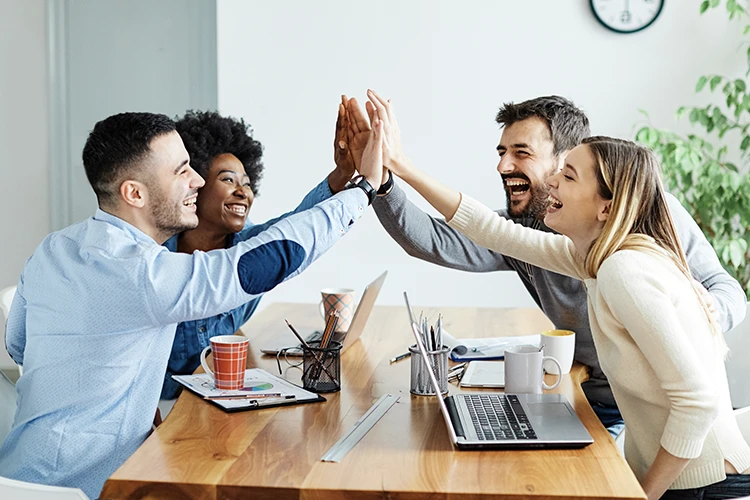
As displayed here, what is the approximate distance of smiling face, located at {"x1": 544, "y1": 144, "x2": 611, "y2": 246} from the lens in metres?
1.71

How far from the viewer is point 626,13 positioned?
3.84m

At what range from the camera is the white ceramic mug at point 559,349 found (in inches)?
75.1

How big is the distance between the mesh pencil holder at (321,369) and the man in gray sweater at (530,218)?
62 centimetres

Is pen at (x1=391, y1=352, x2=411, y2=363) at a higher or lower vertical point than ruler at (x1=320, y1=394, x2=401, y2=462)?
higher

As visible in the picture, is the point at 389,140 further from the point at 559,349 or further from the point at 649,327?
the point at 649,327

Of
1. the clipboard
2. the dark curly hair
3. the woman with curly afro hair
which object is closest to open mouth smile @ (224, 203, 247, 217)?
the woman with curly afro hair

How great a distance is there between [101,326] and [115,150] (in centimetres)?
42

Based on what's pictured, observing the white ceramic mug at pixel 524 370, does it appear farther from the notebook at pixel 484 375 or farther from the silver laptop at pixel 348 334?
the silver laptop at pixel 348 334

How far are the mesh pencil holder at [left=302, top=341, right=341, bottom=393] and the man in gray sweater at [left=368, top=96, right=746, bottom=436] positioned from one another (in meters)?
0.62

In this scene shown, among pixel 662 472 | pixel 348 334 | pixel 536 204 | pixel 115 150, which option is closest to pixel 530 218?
pixel 536 204

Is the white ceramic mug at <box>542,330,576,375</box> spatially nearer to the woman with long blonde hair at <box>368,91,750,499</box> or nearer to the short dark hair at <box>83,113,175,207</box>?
the woman with long blonde hair at <box>368,91,750,499</box>

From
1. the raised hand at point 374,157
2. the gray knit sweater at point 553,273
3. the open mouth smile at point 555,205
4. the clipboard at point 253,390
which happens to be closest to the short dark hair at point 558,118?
the gray knit sweater at point 553,273

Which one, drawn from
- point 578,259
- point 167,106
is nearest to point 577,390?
point 578,259

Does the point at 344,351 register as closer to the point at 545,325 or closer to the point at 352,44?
the point at 545,325
